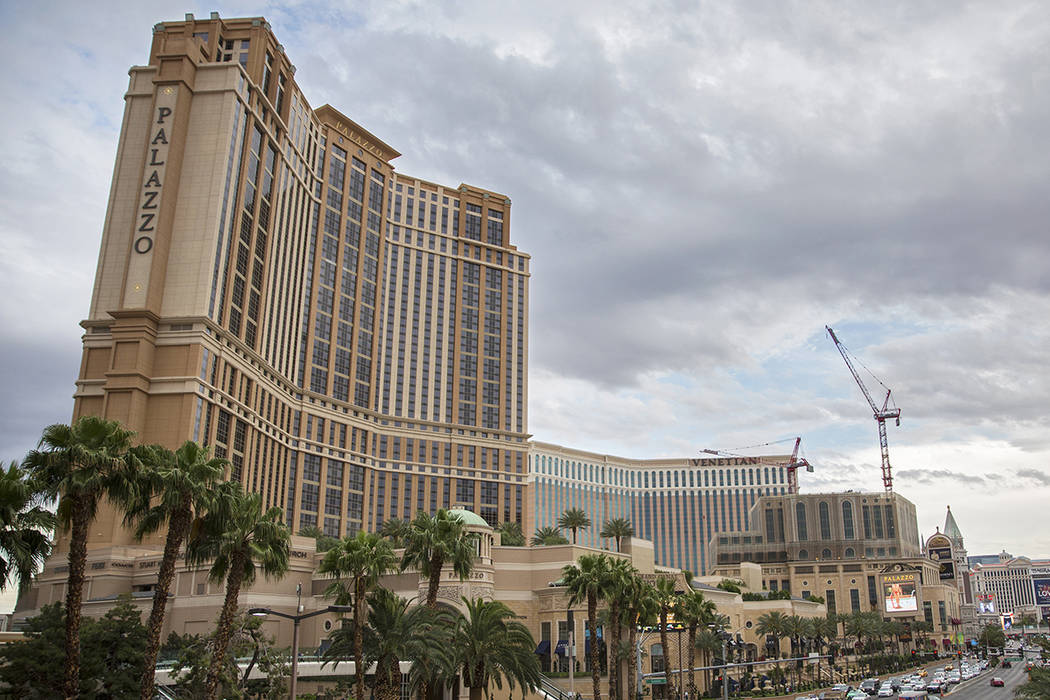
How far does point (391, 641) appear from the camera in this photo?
51156 mm

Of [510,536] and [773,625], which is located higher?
[510,536]

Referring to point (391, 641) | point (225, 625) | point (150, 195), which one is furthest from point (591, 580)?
point (150, 195)

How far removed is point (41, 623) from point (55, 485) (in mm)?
13341

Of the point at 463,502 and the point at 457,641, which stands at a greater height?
the point at 463,502

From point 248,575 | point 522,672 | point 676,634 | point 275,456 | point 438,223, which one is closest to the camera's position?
point 248,575

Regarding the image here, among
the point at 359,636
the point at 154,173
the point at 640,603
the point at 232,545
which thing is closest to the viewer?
the point at 232,545

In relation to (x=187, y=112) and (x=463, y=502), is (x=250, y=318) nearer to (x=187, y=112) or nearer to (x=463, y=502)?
(x=187, y=112)

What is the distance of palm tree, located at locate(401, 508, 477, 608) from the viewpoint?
5491 centimetres

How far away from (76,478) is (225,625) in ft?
36.3

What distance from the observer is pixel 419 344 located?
17262 cm

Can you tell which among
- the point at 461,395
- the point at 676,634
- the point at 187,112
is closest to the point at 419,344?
the point at 461,395

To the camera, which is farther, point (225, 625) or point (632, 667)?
point (632, 667)

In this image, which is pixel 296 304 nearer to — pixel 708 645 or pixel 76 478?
pixel 708 645

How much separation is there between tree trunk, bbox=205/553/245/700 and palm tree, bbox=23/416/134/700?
7060 millimetres
